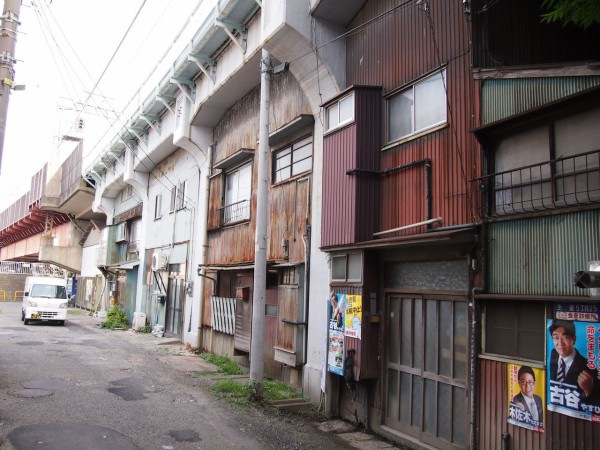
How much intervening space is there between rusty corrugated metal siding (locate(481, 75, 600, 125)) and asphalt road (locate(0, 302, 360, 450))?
572 centimetres

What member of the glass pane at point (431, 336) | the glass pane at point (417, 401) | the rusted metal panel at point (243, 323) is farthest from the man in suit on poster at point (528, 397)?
the rusted metal panel at point (243, 323)

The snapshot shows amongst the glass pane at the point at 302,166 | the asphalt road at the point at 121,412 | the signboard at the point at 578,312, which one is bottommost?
the asphalt road at the point at 121,412

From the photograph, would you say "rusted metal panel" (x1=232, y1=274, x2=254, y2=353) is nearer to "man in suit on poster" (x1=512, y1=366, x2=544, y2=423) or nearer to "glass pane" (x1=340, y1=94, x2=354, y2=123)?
"glass pane" (x1=340, y1=94, x2=354, y2=123)

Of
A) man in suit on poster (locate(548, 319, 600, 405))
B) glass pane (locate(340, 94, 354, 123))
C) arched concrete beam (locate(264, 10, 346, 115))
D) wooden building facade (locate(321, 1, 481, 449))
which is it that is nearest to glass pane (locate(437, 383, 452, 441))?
wooden building facade (locate(321, 1, 481, 449))

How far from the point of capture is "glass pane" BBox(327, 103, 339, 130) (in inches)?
395

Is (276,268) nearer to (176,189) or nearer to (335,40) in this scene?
Answer: (335,40)

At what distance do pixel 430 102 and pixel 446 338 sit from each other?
391 cm

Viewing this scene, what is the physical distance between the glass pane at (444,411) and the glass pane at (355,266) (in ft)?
7.92

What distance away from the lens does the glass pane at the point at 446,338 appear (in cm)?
762

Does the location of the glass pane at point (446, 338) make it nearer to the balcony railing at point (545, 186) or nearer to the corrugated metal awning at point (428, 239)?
the corrugated metal awning at point (428, 239)

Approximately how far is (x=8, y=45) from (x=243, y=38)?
19.8 ft

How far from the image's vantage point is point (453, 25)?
7.98m

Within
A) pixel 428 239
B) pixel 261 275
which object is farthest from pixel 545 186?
pixel 261 275

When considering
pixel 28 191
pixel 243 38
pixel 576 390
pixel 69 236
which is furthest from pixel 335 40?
pixel 28 191
